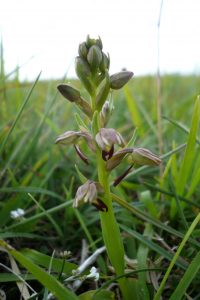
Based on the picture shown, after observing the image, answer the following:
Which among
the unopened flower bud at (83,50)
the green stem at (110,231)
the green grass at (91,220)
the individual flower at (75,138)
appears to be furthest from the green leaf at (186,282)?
the unopened flower bud at (83,50)

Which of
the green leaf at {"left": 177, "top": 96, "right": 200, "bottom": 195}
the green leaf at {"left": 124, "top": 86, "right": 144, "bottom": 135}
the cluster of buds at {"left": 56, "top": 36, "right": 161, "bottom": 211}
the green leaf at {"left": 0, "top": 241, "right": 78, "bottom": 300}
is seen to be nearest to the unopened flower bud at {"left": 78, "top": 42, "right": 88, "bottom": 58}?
the cluster of buds at {"left": 56, "top": 36, "right": 161, "bottom": 211}

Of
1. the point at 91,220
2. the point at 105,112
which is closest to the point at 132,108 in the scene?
the point at 91,220

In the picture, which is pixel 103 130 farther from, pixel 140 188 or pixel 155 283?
pixel 140 188

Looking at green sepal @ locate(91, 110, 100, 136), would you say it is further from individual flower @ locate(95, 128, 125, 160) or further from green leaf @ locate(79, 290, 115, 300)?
green leaf @ locate(79, 290, 115, 300)

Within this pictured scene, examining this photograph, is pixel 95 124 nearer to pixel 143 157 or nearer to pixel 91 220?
pixel 143 157

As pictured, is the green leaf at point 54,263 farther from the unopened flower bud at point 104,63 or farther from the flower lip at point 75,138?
the unopened flower bud at point 104,63

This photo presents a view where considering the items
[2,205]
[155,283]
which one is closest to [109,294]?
[155,283]
